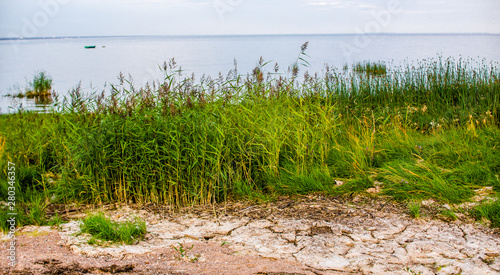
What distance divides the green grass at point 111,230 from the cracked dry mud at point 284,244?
0.08m

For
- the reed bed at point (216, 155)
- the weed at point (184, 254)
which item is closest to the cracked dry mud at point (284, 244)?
the weed at point (184, 254)

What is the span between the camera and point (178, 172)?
159 inches

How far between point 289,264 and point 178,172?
1672 mm

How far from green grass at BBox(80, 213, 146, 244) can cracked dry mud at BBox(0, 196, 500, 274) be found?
0.08 meters

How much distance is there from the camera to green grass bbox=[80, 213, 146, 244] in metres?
3.15

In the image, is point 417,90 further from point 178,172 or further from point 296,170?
point 178,172

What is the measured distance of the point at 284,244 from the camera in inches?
124

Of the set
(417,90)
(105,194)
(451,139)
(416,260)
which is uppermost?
(417,90)

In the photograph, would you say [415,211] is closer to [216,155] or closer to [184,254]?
[216,155]

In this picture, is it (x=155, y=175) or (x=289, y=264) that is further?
(x=155, y=175)

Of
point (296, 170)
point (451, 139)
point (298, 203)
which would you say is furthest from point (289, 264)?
point (451, 139)

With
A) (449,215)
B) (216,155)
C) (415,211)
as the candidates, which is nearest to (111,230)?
(216,155)

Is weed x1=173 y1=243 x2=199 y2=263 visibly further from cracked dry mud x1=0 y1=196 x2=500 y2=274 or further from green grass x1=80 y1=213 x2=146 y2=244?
green grass x1=80 y1=213 x2=146 y2=244

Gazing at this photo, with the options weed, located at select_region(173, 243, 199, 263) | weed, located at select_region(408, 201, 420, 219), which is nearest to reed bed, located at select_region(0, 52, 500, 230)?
weed, located at select_region(408, 201, 420, 219)
